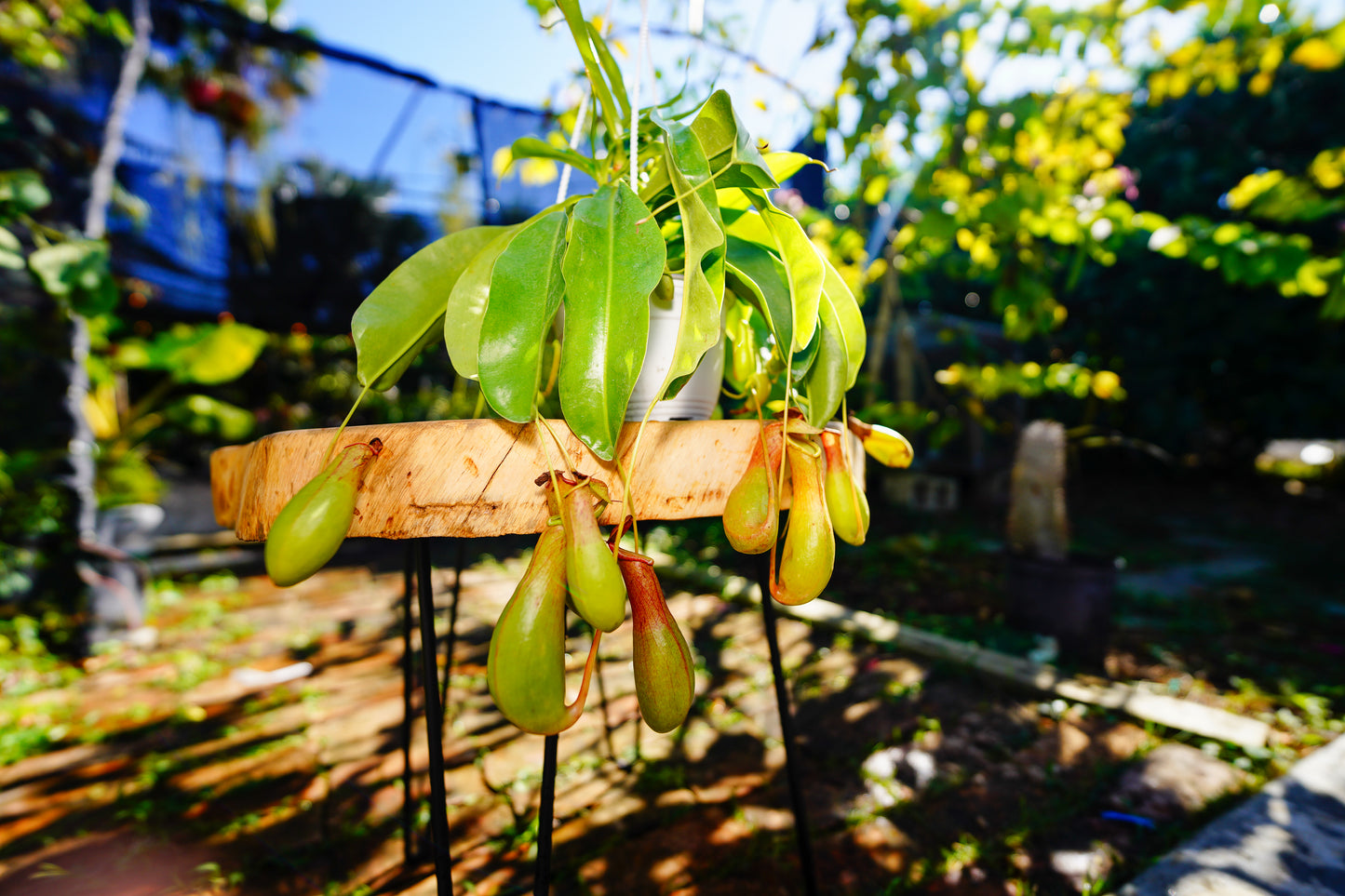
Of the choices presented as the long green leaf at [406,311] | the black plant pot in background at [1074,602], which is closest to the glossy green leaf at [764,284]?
the long green leaf at [406,311]

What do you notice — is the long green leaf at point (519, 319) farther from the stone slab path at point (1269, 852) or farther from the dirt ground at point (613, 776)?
the stone slab path at point (1269, 852)

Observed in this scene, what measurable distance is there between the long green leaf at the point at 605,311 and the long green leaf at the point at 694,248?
3 centimetres

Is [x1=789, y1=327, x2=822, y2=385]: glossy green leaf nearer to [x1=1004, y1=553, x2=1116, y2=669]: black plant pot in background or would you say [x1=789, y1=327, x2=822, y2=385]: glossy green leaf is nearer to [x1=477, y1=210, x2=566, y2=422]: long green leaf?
[x1=477, y1=210, x2=566, y2=422]: long green leaf

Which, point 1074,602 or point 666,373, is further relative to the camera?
point 1074,602

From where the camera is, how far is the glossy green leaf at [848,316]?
1.96 ft

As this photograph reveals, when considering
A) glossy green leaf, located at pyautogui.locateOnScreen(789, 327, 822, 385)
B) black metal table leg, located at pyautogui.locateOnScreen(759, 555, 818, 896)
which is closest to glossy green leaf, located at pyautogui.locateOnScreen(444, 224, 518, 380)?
glossy green leaf, located at pyautogui.locateOnScreen(789, 327, 822, 385)

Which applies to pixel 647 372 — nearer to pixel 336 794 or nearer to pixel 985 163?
pixel 336 794

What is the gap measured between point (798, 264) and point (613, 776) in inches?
46.0

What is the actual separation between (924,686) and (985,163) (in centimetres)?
167

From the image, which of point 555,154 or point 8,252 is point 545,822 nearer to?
point 555,154

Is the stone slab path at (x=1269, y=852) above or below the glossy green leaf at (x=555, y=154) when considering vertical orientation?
below

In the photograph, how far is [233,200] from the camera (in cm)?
314

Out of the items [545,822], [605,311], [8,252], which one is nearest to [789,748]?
→ [545,822]

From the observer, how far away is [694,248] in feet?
1.56
